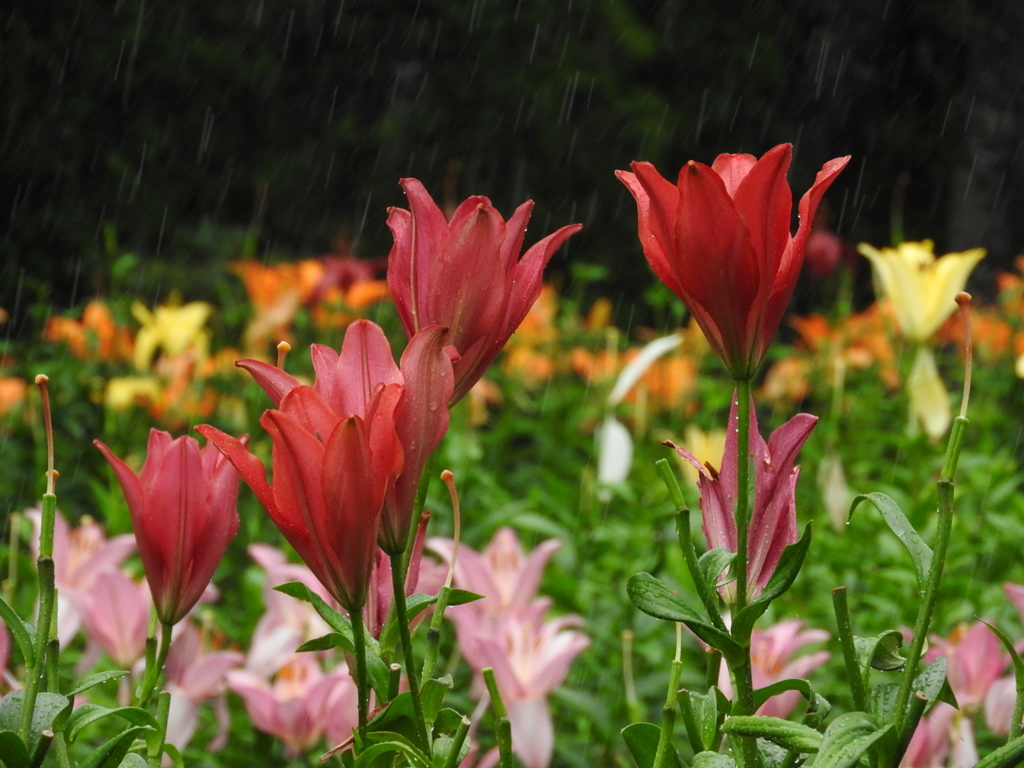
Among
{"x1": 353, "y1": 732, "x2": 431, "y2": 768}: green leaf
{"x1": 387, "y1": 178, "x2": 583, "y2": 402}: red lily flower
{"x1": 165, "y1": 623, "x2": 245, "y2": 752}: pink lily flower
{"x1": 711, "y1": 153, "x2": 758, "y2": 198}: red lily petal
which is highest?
{"x1": 711, "y1": 153, "x2": 758, "y2": 198}: red lily petal

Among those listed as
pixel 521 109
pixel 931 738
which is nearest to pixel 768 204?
pixel 931 738

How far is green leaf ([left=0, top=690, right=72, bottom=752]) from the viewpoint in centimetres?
34

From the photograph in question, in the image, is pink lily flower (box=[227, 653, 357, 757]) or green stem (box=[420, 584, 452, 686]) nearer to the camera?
green stem (box=[420, 584, 452, 686])

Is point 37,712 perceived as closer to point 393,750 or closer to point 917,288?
point 393,750

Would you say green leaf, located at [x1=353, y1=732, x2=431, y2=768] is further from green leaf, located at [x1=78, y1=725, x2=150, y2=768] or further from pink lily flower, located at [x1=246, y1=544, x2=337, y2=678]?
pink lily flower, located at [x1=246, y1=544, x2=337, y2=678]

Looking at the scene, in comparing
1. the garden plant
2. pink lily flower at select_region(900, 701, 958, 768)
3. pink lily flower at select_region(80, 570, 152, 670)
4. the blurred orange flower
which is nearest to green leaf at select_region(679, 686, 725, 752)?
the garden plant

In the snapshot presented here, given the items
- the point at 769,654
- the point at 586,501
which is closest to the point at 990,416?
the point at 586,501

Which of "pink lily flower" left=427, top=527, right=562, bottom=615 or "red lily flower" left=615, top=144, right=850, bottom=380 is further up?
"red lily flower" left=615, top=144, right=850, bottom=380

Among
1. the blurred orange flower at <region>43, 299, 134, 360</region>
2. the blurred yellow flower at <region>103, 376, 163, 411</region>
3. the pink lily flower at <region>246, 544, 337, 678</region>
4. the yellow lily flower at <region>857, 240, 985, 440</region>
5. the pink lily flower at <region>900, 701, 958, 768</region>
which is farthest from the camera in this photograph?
the blurred orange flower at <region>43, 299, 134, 360</region>

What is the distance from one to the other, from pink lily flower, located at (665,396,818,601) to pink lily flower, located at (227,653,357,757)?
1.45 ft

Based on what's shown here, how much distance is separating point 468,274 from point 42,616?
166 millimetres

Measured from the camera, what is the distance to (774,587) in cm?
35

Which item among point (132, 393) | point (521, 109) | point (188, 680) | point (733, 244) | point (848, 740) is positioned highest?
point (733, 244)

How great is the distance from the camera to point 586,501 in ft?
5.07
